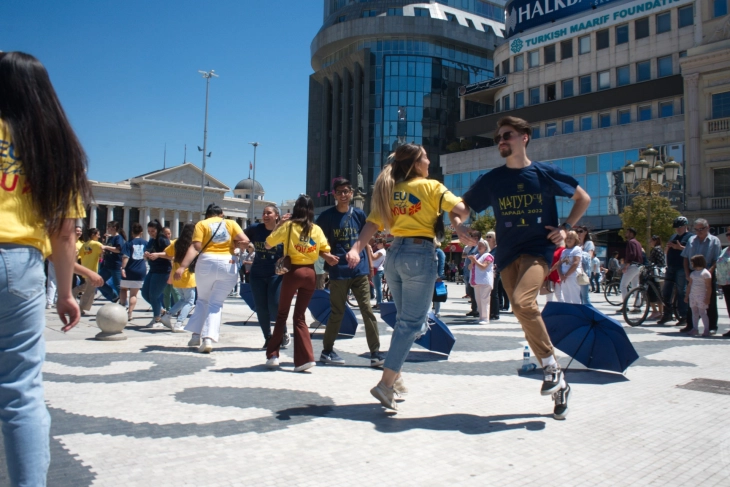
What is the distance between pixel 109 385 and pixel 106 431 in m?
1.52

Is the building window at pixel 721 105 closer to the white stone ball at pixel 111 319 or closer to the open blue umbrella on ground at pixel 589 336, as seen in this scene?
the open blue umbrella on ground at pixel 589 336

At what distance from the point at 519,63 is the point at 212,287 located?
49.5 metres

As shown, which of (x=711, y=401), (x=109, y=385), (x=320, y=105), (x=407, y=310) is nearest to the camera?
(x=407, y=310)

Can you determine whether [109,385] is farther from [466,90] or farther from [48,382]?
[466,90]

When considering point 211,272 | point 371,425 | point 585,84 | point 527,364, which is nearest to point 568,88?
point 585,84

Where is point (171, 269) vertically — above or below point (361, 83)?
below

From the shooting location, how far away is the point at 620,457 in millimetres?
3285

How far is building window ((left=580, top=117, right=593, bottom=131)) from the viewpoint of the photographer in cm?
4559

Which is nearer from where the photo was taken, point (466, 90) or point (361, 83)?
point (466, 90)

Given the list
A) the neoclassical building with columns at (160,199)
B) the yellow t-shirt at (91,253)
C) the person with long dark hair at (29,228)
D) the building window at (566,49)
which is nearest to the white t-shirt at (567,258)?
the person with long dark hair at (29,228)

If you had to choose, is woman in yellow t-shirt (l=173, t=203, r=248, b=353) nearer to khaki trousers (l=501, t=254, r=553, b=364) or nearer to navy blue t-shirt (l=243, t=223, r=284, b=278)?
navy blue t-shirt (l=243, t=223, r=284, b=278)

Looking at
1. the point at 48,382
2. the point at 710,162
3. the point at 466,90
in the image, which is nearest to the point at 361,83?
the point at 466,90

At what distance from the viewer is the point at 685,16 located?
41031 millimetres

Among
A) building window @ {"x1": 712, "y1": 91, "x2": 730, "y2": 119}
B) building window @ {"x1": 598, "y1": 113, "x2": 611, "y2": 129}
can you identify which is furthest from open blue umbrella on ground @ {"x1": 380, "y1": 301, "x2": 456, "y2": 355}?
building window @ {"x1": 598, "y1": 113, "x2": 611, "y2": 129}
